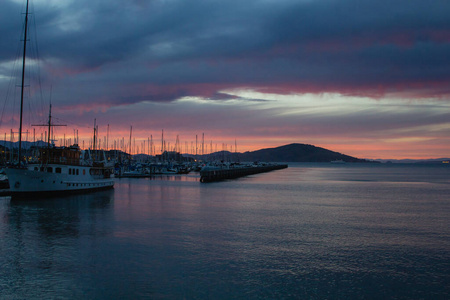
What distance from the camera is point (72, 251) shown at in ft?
70.2

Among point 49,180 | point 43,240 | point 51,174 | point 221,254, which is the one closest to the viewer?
point 221,254

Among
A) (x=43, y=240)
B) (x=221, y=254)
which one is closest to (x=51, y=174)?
(x=43, y=240)

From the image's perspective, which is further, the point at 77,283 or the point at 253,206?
the point at 253,206

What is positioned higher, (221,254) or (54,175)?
(54,175)

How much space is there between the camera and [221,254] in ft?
69.6

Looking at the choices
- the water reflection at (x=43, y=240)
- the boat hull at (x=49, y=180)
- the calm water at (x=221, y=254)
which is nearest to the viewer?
the calm water at (x=221, y=254)

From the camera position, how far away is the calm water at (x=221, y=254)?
620 inches

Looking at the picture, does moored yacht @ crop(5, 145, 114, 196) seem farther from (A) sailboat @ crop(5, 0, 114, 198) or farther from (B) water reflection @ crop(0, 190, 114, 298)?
(B) water reflection @ crop(0, 190, 114, 298)

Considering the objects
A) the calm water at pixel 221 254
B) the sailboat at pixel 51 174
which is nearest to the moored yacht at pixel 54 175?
the sailboat at pixel 51 174

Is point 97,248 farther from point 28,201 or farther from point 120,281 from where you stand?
point 28,201

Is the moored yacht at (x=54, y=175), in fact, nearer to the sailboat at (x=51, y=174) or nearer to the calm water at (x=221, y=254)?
the sailboat at (x=51, y=174)

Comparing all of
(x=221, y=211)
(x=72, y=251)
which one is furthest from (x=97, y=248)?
(x=221, y=211)

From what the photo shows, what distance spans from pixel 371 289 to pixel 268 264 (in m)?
5.23

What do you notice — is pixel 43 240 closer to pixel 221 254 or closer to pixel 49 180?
pixel 221 254
